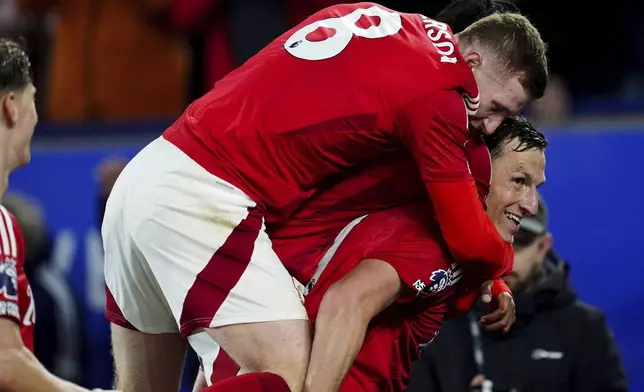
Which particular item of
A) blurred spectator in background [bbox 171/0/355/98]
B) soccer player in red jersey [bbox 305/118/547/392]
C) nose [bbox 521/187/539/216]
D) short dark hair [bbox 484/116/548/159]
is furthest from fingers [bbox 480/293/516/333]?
blurred spectator in background [bbox 171/0/355/98]

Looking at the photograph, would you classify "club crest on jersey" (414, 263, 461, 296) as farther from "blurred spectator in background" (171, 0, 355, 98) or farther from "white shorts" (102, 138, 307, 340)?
"blurred spectator in background" (171, 0, 355, 98)

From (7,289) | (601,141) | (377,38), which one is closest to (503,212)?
(377,38)

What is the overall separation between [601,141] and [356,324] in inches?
105

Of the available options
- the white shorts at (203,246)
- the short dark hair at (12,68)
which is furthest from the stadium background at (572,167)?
the white shorts at (203,246)

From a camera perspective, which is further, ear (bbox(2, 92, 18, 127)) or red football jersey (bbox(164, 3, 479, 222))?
ear (bbox(2, 92, 18, 127))

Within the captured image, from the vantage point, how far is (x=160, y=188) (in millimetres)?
3283

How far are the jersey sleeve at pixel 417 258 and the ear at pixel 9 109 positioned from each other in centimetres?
139

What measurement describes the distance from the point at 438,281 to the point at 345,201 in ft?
1.09

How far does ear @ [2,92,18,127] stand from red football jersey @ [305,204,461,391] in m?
1.27

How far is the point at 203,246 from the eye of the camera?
10.8 feet

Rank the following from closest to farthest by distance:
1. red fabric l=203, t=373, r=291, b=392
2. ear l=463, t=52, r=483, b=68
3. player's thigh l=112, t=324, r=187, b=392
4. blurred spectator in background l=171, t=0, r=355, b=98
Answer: red fabric l=203, t=373, r=291, b=392
ear l=463, t=52, r=483, b=68
player's thigh l=112, t=324, r=187, b=392
blurred spectator in background l=171, t=0, r=355, b=98

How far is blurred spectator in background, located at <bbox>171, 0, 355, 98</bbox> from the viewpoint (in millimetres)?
5816

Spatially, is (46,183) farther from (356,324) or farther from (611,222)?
(356,324)

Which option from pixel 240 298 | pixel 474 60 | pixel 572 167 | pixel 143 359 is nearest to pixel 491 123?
pixel 474 60
